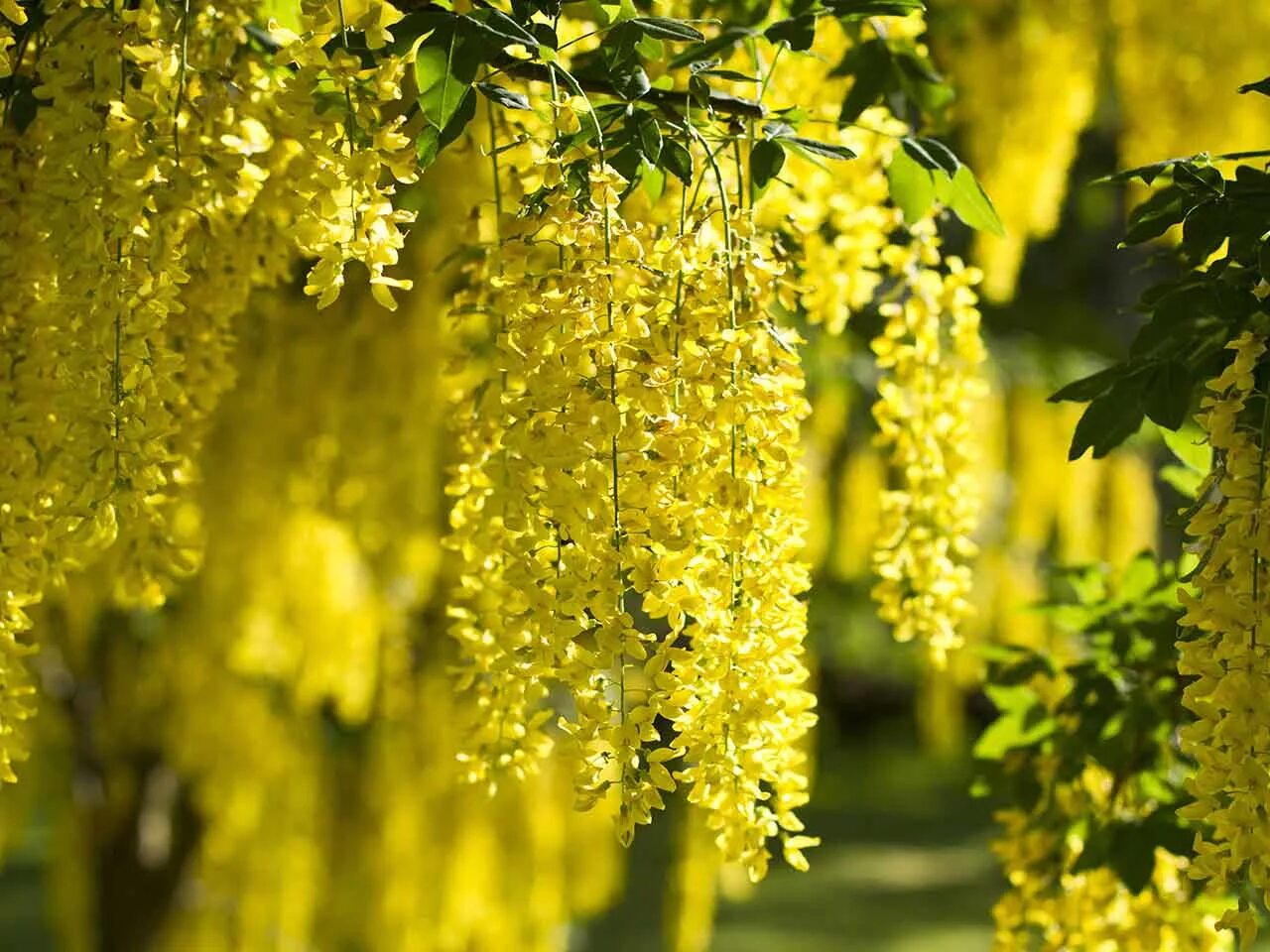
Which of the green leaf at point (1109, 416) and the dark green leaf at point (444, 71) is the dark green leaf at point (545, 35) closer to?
the dark green leaf at point (444, 71)

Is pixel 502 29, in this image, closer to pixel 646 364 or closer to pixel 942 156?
pixel 646 364

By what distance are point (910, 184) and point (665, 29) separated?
1.72 ft

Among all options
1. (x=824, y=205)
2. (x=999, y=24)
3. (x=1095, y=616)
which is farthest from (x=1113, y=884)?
(x=999, y=24)

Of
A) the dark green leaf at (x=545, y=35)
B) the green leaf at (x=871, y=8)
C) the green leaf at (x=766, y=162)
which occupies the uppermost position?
the green leaf at (x=871, y=8)

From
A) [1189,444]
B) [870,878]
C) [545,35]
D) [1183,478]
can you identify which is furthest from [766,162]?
[870,878]

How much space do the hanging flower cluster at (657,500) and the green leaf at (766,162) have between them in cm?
5

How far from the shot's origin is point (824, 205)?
2.30 meters

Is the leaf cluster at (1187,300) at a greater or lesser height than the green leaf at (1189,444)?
greater

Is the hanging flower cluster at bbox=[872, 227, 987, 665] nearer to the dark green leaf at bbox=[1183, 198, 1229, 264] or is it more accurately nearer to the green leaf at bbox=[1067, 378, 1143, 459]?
the green leaf at bbox=[1067, 378, 1143, 459]

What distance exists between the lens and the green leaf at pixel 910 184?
6.46ft

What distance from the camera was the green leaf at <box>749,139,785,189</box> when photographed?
1663 millimetres

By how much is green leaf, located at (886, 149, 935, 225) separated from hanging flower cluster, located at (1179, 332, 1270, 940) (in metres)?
0.52

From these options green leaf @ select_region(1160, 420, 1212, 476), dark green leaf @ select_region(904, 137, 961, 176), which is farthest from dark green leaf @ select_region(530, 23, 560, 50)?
Result: green leaf @ select_region(1160, 420, 1212, 476)

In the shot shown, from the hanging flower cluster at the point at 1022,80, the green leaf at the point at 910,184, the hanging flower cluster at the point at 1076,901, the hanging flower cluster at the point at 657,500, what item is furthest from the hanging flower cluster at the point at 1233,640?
the hanging flower cluster at the point at 1022,80
